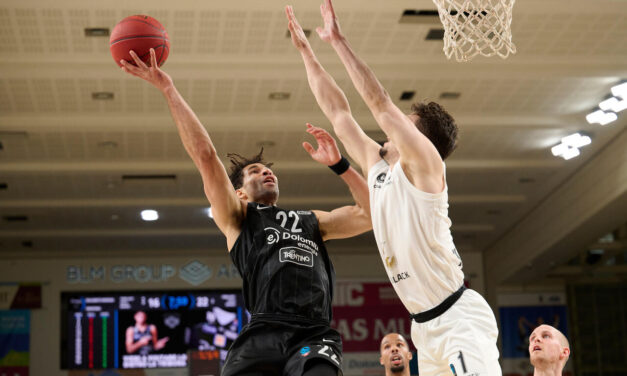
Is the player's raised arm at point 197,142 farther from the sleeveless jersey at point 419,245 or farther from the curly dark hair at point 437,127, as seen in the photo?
the curly dark hair at point 437,127

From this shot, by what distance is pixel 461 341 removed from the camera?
12.1ft

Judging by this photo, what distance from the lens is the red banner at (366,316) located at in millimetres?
18484

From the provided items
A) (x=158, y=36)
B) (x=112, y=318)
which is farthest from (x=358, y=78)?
(x=112, y=318)

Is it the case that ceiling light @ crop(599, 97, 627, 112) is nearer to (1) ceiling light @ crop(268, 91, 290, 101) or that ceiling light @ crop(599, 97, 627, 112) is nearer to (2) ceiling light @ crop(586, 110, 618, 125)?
(2) ceiling light @ crop(586, 110, 618, 125)

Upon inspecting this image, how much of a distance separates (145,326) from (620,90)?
10919mm

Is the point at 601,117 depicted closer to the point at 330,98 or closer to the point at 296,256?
the point at 330,98

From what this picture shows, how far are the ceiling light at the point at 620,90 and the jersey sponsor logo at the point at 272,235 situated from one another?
7.71 metres

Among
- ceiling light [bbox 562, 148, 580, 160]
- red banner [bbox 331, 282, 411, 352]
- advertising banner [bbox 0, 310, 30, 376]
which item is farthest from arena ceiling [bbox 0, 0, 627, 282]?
red banner [bbox 331, 282, 411, 352]

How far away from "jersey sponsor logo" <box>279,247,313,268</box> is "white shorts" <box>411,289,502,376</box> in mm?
756

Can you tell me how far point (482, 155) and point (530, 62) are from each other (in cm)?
342

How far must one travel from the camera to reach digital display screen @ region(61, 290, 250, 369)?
1719 centimetres

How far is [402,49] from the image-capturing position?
9742 millimetres

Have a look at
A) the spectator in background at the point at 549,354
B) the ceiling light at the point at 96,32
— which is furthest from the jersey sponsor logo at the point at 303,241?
the ceiling light at the point at 96,32

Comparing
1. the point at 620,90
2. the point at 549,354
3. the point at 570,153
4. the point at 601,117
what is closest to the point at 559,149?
the point at 570,153
